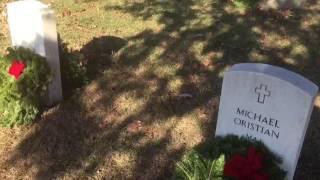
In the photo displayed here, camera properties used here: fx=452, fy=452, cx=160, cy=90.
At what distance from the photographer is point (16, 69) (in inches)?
191

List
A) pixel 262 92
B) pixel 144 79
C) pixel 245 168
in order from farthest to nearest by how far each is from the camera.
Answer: pixel 144 79, pixel 262 92, pixel 245 168

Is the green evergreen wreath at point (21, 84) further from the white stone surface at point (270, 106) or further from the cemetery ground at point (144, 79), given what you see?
the white stone surface at point (270, 106)

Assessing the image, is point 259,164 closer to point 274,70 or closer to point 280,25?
point 274,70

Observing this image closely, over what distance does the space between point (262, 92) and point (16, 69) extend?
8.78ft

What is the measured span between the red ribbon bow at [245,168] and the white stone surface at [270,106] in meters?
0.29

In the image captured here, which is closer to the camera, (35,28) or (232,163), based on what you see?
(232,163)

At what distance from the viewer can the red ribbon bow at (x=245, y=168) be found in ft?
11.4

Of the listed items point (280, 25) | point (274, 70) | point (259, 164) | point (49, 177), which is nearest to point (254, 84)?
point (274, 70)

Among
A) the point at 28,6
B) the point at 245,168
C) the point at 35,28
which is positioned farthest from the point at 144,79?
the point at 245,168

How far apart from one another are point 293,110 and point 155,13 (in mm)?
4921

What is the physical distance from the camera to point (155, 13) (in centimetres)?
803

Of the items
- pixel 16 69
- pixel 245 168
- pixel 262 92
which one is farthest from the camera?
pixel 16 69

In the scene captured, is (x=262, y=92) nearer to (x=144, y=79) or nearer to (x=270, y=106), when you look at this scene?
(x=270, y=106)

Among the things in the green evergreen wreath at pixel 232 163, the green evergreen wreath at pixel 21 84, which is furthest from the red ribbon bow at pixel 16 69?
the green evergreen wreath at pixel 232 163
